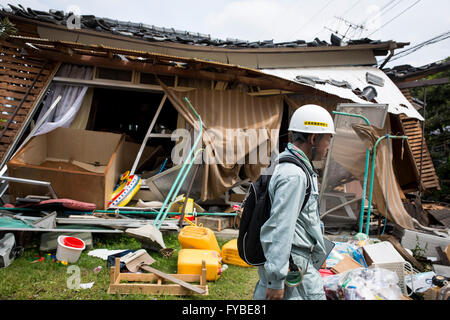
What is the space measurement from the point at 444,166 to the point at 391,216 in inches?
289

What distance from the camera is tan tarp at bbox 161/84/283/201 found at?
6.73 meters

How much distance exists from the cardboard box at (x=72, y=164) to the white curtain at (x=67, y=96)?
12.6 inches

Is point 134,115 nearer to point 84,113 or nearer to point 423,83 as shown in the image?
point 84,113

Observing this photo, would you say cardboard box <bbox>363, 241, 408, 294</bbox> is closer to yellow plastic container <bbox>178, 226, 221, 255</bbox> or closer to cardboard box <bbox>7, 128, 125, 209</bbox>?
yellow plastic container <bbox>178, 226, 221, 255</bbox>

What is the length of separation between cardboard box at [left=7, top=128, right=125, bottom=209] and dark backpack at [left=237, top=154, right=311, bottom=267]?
4507 mm

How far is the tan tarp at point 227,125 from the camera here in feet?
22.1

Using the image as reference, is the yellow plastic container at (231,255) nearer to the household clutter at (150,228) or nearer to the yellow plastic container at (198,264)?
the household clutter at (150,228)

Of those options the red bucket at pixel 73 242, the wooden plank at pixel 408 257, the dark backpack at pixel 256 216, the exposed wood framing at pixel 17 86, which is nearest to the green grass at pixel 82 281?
the red bucket at pixel 73 242

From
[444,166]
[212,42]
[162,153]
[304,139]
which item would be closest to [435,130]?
[444,166]

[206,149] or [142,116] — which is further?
[142,116]

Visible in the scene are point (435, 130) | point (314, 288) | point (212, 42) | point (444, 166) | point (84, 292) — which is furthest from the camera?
point (435, 130)

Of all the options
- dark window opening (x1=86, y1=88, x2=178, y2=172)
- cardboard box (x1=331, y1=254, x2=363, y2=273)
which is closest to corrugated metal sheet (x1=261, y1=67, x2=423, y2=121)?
cardboard box (x1=331, y1=254, x2=363, y2=273)

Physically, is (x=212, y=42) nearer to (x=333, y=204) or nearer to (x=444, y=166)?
(x=333, y=204)

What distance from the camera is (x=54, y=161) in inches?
275
